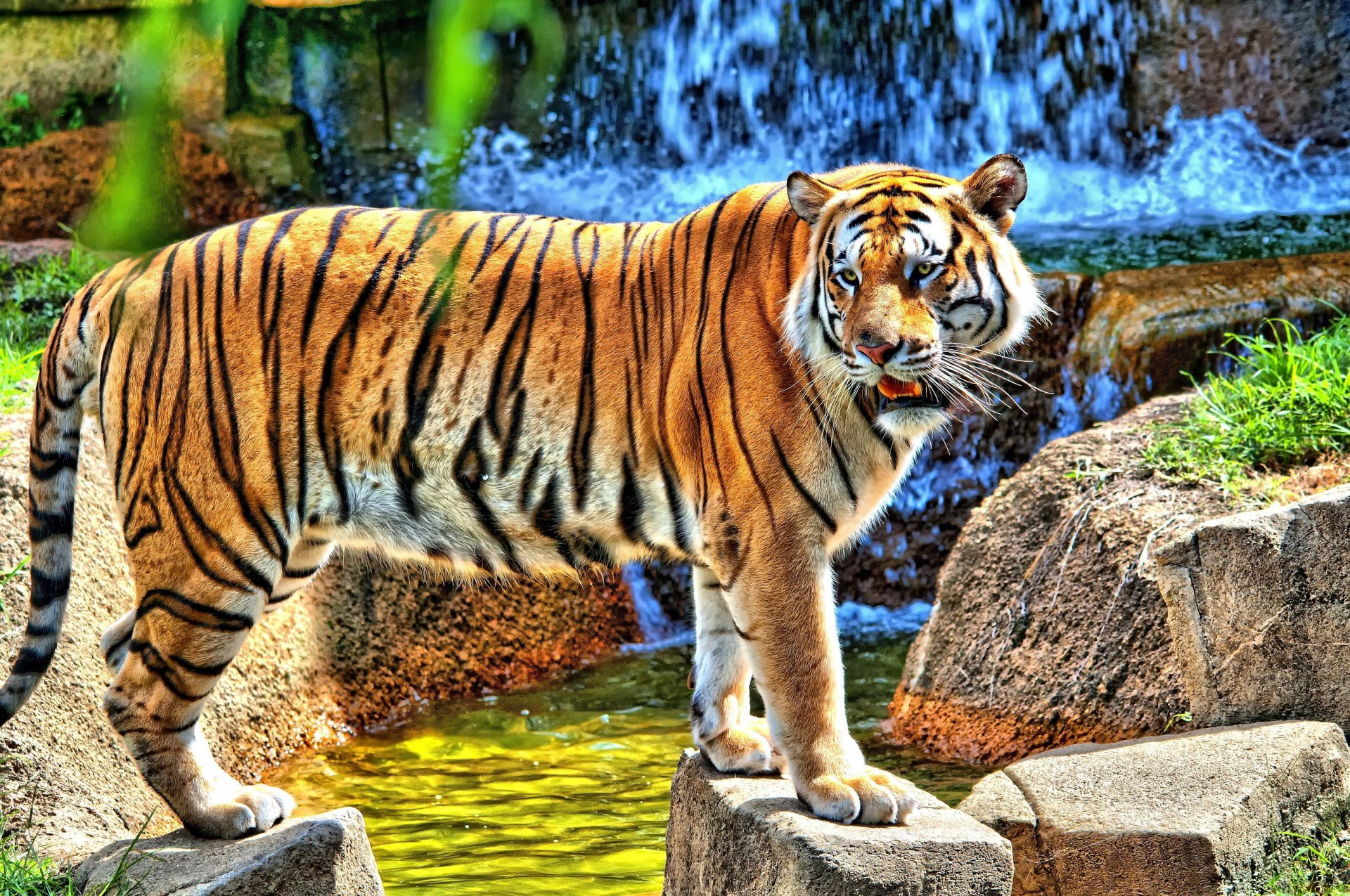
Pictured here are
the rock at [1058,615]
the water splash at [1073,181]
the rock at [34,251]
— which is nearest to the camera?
the rock at [1058,615]

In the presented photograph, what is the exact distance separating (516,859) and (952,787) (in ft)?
4.57

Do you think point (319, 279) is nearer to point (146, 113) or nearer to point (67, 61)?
point (146, 113)

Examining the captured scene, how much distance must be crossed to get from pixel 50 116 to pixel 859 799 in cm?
791

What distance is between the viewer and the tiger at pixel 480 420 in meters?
2.91

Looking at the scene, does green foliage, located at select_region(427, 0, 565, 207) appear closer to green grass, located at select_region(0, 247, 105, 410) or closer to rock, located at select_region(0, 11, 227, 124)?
green grass, located at select_region(0, 247, 105, 410)

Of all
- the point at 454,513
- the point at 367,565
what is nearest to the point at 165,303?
the point at 454,513

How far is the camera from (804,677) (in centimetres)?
282

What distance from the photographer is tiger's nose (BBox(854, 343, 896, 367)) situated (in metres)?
2.66

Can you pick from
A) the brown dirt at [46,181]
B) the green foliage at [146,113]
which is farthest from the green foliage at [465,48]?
the brown dirt at [46,181]

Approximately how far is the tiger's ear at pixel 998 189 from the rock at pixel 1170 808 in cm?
132

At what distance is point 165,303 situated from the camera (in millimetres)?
3223

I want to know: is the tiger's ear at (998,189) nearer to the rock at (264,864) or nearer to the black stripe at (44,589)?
the rock at (264,864)

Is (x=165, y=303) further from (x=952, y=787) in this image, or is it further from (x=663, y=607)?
(x=663, y=607)

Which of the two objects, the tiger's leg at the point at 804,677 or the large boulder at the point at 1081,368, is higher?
the tiger's leg at the point at 804,677
